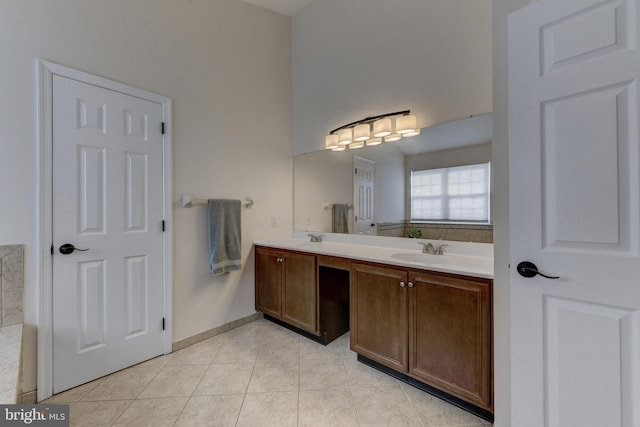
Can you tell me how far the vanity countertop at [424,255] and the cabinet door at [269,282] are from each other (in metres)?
0.14

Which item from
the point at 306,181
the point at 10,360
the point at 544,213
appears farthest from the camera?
the point at 306,181

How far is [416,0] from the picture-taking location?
2.17m

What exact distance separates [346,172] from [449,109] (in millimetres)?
1052

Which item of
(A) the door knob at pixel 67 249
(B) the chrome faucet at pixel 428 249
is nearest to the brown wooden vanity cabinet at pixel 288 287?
(B) the chrome faucet at pixel 428 249

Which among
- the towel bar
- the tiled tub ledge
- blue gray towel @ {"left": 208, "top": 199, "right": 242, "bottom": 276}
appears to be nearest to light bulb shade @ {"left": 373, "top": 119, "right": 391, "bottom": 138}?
blue gray towel @ {"left": 208, "top": 199, "right": 242, "bottom": 276}

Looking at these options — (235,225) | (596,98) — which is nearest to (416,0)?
(596,98)

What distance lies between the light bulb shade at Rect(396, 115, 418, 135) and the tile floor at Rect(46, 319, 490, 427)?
6.12 feet

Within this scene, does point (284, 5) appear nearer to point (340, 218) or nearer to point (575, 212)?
point (340, 218)

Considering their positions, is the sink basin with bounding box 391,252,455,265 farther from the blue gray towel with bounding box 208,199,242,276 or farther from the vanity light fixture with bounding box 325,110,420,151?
the blue gray towel with bounding box 208,199,242,276

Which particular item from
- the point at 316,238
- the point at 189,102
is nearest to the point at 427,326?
the point at 316,238

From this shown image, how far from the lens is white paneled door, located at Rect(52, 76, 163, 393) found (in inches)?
66.5

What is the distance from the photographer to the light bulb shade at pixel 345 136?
2.56 meters

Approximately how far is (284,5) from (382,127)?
1.86 m

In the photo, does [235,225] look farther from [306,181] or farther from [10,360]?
[10,360]
